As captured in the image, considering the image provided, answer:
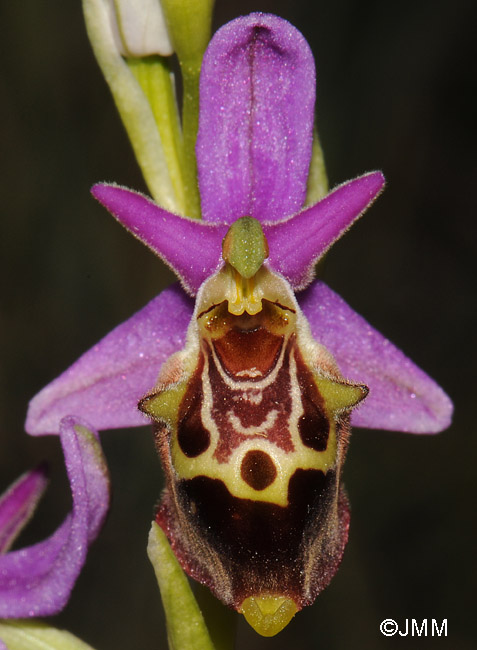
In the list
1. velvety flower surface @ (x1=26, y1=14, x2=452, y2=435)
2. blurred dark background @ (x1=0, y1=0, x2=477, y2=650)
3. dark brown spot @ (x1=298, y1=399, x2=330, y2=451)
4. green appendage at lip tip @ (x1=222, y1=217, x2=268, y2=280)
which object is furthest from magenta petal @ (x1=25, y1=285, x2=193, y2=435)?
blurred dark background @ (x1=0, y1=0, x2=477, y2=650)

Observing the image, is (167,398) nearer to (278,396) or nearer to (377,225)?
(278,396)

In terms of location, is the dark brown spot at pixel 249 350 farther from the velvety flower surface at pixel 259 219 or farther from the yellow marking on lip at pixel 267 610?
the yellow marking on lip at pixel 267 610

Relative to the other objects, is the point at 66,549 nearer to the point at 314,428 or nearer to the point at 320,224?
the point at 314,428

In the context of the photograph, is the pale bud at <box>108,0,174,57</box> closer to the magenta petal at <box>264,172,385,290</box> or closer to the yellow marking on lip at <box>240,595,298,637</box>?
the magenta petal at <box>264,172,385,290</box>

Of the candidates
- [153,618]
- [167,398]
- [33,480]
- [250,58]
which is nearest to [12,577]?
[33,480]

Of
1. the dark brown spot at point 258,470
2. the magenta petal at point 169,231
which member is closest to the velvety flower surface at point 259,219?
the magenta petal at point 169,231

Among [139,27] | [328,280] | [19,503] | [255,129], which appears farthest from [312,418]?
[328,280]
